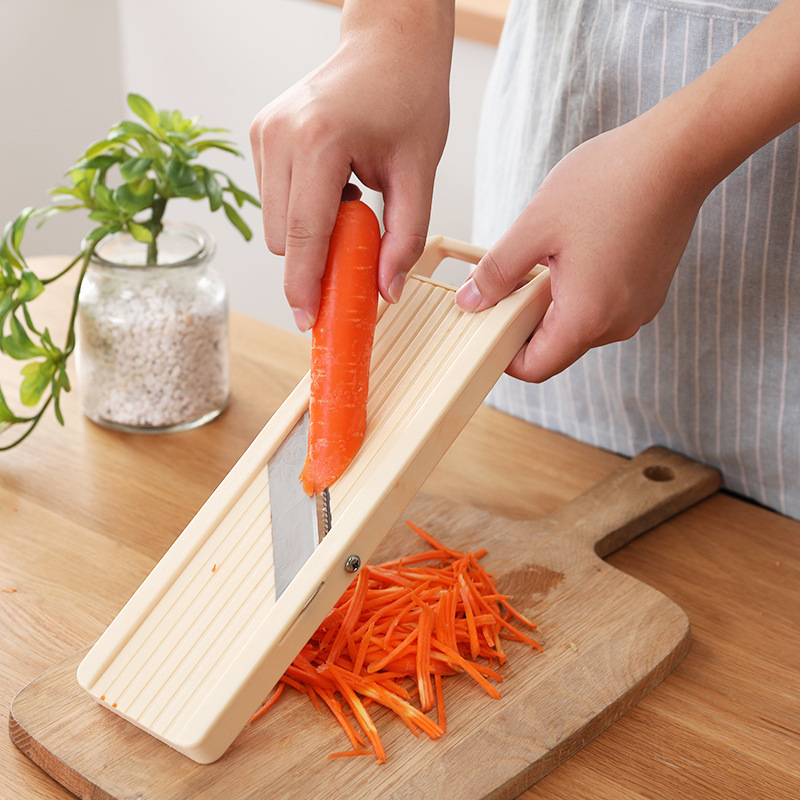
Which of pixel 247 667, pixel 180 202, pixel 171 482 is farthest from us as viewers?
pixel 180 202

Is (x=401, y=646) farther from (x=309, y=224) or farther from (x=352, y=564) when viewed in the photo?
(x=309, y=224)

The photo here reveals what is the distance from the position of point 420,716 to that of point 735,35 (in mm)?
724

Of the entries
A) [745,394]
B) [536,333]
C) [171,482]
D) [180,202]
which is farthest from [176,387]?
[180,202]

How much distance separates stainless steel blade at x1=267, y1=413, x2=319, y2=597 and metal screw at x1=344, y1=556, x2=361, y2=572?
3 cm

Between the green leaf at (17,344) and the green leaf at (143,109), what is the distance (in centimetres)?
27

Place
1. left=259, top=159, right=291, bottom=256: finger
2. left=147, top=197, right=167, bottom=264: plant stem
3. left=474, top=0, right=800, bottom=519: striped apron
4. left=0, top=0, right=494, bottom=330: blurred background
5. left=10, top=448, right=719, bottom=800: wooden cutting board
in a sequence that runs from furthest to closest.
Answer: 1. left=0, top=0, right=494, bottom=330: blurred background
2. left=147, top=197, right=167, bottom=264: plant stem
3. left=474, top=0, right=800, bottom=519: striped apron
4. left=259, top=159, right=291, bottom=256: finger
5. left=10, top=448, right=719, bottom=800: wooden cutting board

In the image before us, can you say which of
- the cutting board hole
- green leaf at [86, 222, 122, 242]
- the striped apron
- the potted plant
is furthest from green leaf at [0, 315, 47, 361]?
the cutting board hole

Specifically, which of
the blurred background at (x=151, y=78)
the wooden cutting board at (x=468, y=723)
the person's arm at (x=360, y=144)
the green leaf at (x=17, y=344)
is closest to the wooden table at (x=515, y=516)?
the wooden cutting board at (x=468, y=723)

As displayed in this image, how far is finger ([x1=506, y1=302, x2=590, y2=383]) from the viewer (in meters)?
A: 0.79

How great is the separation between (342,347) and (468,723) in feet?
1.05

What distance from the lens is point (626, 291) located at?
2.56ft

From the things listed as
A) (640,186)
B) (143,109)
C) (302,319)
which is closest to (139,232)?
(143,109)

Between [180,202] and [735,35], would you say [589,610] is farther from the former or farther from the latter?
[180,202]

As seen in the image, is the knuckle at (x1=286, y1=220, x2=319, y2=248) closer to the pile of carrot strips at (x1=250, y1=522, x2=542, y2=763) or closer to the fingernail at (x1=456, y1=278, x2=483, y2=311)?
the fingernail at (x1=456, y1=278, x2=483, y2=311)
